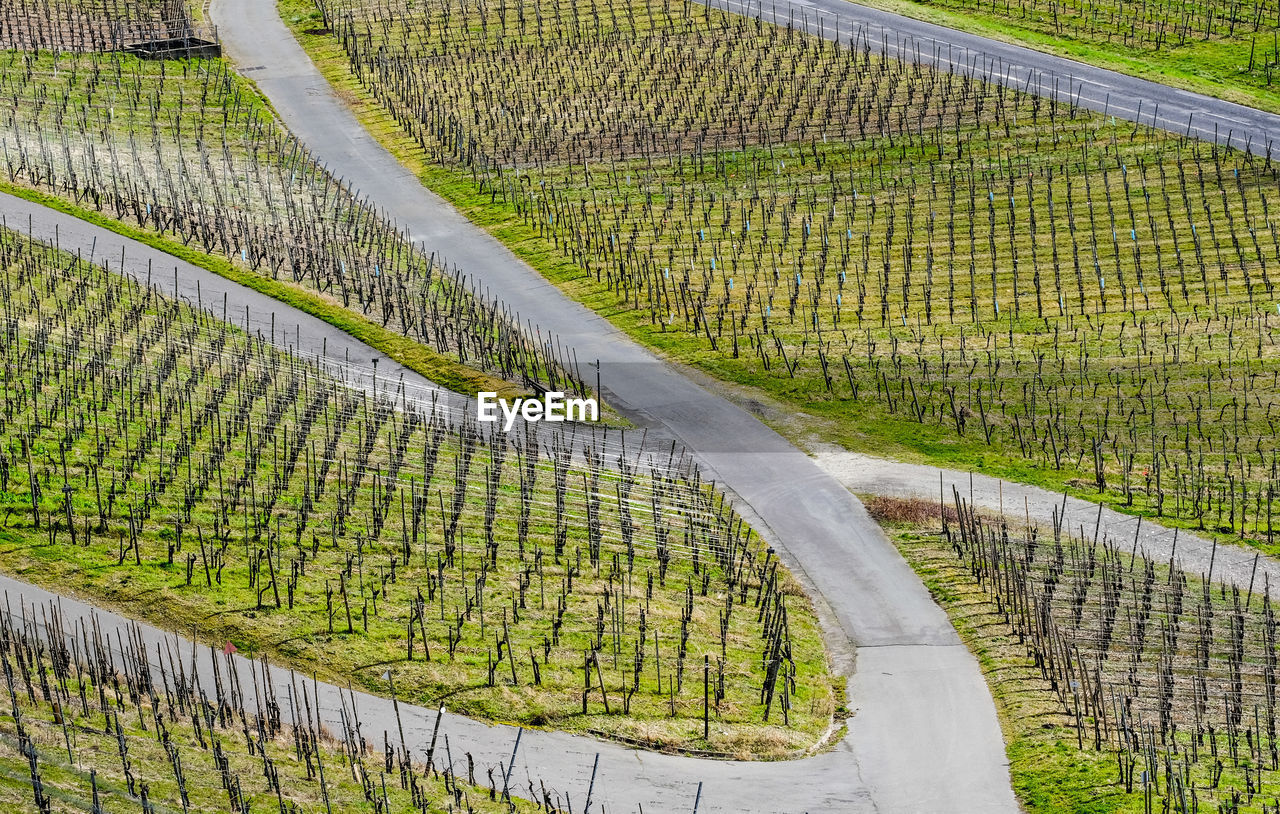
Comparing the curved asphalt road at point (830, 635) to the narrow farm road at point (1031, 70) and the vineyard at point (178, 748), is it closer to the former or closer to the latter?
the vineyard at point (178, 748)

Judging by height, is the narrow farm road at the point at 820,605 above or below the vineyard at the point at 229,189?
below

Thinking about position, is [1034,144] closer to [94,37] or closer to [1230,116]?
[1230,116]

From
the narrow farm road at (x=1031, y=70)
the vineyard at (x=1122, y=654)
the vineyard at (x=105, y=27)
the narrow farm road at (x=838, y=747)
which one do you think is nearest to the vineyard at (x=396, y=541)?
the narrow farm road at (x=838, y=747)

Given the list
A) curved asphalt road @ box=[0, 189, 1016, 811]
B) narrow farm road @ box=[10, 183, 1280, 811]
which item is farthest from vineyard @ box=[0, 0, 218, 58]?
narrow farm road @ box=[10, 183, 1280, 811]

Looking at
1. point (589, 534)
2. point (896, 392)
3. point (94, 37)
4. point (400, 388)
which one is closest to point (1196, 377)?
point (896, 392)

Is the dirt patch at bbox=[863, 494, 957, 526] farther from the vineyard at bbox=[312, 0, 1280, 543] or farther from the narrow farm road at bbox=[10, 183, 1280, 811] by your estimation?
the vineyard at bbox=[312, 0, 1280, 543]

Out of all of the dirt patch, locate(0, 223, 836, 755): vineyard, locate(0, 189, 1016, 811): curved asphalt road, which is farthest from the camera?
the dirt patch
